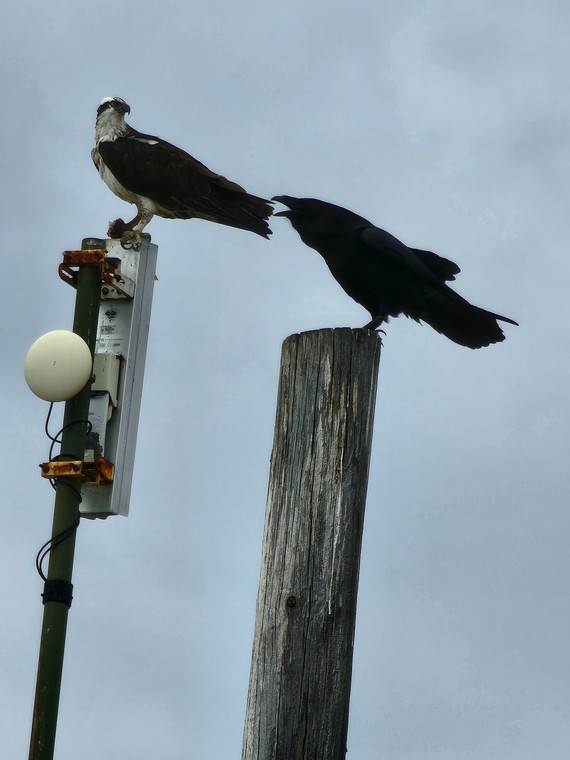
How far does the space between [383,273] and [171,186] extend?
4.81 ft

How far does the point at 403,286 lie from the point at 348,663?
2881 mm

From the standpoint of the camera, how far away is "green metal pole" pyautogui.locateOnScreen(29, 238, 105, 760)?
3676 millimetres

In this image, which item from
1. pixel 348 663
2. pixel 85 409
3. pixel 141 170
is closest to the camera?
pixel 348 663

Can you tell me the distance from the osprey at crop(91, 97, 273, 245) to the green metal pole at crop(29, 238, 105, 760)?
2076 millimetres

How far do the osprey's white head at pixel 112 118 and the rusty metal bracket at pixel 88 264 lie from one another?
117 inches

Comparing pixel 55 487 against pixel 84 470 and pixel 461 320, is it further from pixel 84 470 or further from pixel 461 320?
pixel 461 320

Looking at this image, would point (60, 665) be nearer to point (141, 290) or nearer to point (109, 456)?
point (109, 456)

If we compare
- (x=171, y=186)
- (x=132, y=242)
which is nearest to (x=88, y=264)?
(x=132, y=242)

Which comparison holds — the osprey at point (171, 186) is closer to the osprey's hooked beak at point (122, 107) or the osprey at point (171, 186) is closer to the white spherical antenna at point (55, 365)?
the osprey's hooked beak at point (122, 107)

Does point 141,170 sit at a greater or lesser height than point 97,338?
greater

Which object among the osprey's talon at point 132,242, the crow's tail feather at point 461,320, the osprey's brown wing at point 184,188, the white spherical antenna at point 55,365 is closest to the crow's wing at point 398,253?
the crow's tail feather at point 461,320

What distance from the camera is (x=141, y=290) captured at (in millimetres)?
4488

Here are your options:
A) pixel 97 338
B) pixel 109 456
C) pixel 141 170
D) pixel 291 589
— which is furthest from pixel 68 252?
pixel 141 170

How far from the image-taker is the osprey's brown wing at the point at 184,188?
6520mm
